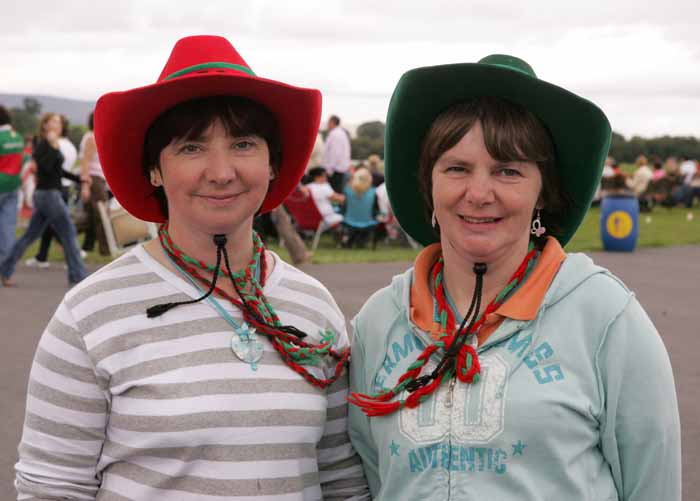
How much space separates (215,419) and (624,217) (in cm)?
1293

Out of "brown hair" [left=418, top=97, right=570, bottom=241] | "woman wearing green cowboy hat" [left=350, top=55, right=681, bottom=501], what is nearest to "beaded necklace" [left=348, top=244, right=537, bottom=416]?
"woman wearing green cowboy hat" [left=350, top=55, right=681, bottom=501]

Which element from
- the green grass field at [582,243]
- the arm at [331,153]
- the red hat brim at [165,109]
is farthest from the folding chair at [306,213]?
the red hat brim at [165,109]

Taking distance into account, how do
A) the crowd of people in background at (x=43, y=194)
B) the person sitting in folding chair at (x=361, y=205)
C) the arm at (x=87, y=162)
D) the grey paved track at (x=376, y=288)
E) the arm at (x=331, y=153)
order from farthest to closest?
1. the arm at (x=331, y=153)
2. the person sitting in folding chair at (x=361, y=205)
3. the arm at (x=87, y=162)
4. the crowd of people in background at (x=43, y=194)
5. the grey paved track at (x=376, y=288)

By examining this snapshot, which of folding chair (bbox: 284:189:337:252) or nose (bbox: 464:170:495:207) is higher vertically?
nose (bbox: 464:170:495:207)

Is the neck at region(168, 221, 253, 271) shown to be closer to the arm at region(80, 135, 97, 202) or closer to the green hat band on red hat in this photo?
the green hat band on red hat

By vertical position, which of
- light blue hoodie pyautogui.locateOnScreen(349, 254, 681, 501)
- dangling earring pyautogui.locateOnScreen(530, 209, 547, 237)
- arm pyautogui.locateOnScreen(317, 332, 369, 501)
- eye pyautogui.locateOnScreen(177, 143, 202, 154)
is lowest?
arm pyautogui.locateOnScreen(317, 332, 369, 501)

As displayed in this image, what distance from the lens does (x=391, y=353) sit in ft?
7.80

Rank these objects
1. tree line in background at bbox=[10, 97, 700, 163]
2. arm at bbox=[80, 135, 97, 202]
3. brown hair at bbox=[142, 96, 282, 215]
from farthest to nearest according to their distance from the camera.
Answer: tree line in background at bbox=[10, 97, 700, 163] → arm at bbox=[80, 135, 97, 202] → brown hair at bbox=[142, 96, 282, 215]

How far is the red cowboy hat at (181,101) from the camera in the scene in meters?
2.31

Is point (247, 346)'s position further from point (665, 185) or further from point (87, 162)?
point (665, 185)

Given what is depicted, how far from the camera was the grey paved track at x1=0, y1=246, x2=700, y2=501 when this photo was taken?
5278 mm

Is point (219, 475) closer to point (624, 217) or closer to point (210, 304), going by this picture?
point (210, 304)

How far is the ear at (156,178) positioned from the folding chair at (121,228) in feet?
29.7

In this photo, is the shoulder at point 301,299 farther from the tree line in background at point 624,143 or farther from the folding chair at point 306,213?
the tree line in background at point 624,143
